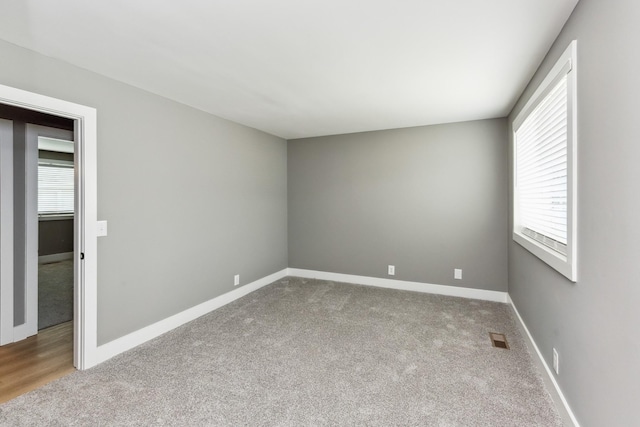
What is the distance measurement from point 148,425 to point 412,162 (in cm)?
393

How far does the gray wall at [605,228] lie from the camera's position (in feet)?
3.76

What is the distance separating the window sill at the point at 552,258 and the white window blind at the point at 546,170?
5 centimetres

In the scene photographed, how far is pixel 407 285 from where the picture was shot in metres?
4.33

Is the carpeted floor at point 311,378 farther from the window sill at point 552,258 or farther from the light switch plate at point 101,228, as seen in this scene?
the light switch plate at point 101,228

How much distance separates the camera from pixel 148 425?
176 cm

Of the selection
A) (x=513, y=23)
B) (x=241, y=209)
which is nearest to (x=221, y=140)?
(x=241, y=209)

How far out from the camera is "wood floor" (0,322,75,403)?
2.15 meters

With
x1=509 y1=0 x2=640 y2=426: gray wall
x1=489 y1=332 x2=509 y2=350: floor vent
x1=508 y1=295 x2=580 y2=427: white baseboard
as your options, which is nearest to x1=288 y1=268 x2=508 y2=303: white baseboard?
x1=508 y1=295 x2=580 y2=427: white baseboard

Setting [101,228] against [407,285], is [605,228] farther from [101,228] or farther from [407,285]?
[101,228]

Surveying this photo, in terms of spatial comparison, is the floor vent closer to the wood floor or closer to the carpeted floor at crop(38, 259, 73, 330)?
the wood floor

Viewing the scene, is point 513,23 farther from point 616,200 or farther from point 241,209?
point 241,209

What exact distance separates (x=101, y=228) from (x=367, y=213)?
10.8 ft

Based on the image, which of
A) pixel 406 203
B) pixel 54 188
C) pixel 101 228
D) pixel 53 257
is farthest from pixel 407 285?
pixel 54 188

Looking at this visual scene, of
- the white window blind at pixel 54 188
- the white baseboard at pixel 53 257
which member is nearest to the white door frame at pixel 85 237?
the white baseboard at pixel 53 257
